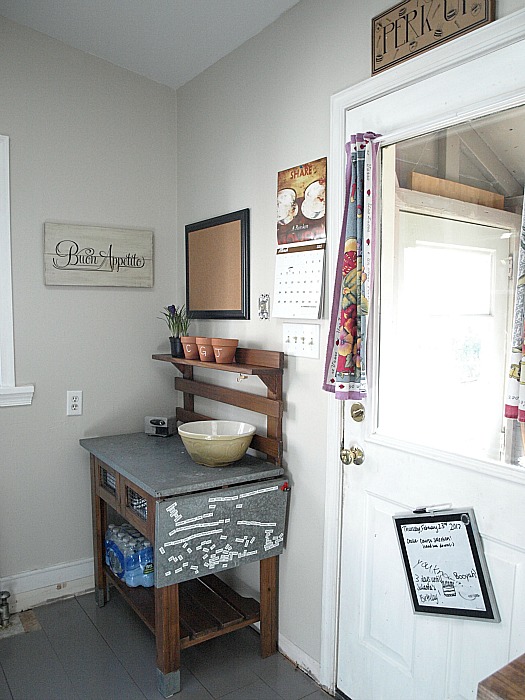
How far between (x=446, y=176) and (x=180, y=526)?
1416mm

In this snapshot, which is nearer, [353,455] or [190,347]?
[353,455]

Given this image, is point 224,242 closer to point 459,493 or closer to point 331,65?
point 331,65

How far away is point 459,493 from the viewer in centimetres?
168

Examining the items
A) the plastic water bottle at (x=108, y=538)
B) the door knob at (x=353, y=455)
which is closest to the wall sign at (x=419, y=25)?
the door knob at (x=353, y=455)

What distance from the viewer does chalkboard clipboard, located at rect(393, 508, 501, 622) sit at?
1628mm

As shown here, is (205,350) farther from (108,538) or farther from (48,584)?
(48,584)

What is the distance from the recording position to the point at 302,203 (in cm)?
220

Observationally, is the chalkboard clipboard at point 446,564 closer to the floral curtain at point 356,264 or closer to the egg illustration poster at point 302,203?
the floral curtain at point 356,264

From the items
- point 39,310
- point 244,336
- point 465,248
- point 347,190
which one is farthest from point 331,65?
point 39,310

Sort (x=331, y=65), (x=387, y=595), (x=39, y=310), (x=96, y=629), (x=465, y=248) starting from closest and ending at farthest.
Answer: (x=465, y=248) → (x=387, y=595) → (x=331, y=65) → (x=96, y=629) → (x=39, y=310)

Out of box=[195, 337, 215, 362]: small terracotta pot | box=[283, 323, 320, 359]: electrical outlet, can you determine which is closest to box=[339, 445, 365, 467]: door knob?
box=[283, 323, 320, 359]: electrical outlet

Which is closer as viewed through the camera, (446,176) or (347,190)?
(446,176)

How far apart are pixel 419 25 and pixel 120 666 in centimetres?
244

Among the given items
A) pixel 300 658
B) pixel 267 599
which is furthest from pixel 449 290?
pixel 300 658
